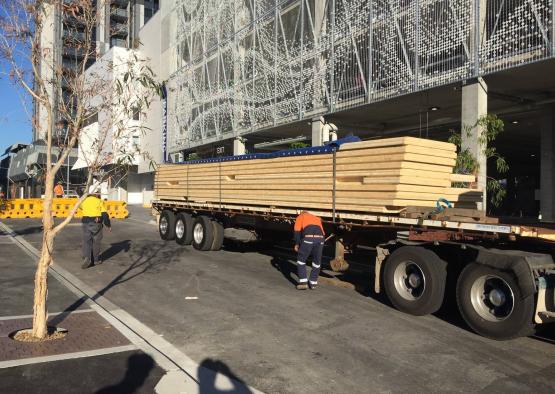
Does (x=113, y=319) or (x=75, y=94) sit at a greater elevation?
(x=75, y=94)

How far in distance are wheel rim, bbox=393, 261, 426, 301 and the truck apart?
1cm

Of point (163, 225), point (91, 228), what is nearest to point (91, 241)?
point (91, 228)

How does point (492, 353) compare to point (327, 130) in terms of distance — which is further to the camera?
point (327, 130)

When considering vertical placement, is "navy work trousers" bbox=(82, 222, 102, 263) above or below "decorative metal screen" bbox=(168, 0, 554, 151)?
below

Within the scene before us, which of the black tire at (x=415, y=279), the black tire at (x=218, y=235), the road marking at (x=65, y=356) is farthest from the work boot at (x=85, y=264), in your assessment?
the black tire at (x=415, y=279)

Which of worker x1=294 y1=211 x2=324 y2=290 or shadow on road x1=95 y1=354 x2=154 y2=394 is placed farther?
worker x1=294 y1=211 x2=324 y2=290

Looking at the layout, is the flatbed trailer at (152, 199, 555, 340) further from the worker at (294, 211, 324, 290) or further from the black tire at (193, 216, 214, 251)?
the black tire at (193, 216, 214, 251)

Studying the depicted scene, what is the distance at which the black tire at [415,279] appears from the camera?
6891 millimetres

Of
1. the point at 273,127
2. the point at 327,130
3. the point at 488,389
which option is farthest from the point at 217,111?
the point at 488,389

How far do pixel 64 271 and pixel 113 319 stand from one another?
4.52 metres

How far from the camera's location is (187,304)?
7.68 metres

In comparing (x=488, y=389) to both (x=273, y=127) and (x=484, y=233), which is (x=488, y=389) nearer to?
(x=484, y=233)

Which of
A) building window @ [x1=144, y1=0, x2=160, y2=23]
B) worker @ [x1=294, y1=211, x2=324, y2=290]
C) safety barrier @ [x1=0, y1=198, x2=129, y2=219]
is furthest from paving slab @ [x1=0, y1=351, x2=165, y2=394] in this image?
building window @ [x1=144, y1=0, x2=160, y2=23]

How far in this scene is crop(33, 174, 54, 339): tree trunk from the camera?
18.2 feet
